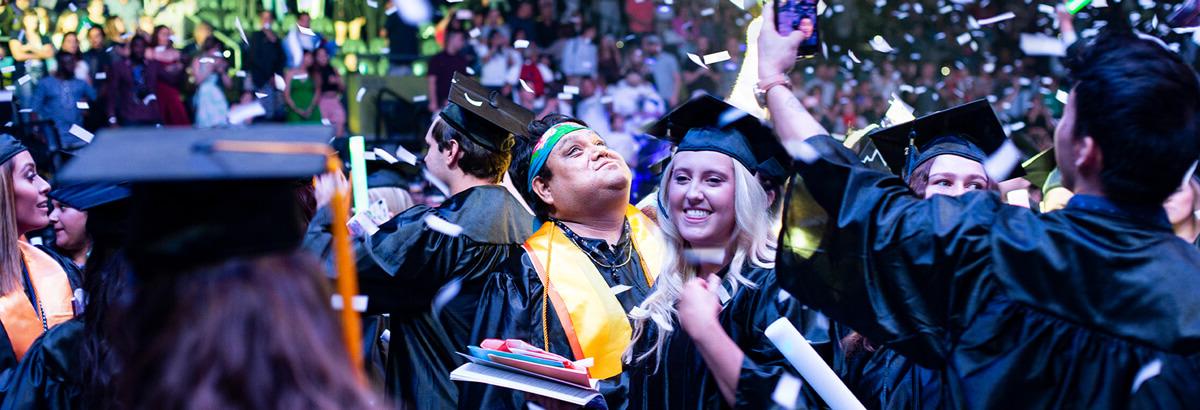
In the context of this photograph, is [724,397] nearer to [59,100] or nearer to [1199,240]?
[1199,240]

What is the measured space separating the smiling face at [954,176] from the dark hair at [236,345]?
2.80 metres

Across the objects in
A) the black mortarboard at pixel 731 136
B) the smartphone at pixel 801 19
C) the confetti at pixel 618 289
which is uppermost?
the smartphone at pixel 801 19

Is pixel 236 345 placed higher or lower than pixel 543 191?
higher

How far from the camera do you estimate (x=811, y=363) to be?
2803 millimetres

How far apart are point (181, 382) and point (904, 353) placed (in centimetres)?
155

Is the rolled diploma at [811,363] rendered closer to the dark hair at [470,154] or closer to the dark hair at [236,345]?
the dark hair at [236,345]

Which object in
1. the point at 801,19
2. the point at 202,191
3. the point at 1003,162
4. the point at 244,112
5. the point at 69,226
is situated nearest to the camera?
the point at 202,191

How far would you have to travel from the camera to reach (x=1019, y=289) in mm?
2281

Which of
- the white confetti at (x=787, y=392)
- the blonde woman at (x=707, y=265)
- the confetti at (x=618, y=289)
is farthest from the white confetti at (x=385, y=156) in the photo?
the white confetti at (x=787, y=392)

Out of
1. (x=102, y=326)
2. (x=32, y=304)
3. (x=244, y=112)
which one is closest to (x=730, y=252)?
(x=102, y=326)

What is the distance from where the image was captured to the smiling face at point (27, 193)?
4.14 metres

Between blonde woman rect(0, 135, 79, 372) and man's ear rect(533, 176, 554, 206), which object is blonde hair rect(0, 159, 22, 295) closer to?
blonde woman rect(0, 135, 79, 372)

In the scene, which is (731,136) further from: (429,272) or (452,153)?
(452,153)

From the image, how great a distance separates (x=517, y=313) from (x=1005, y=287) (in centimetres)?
221
